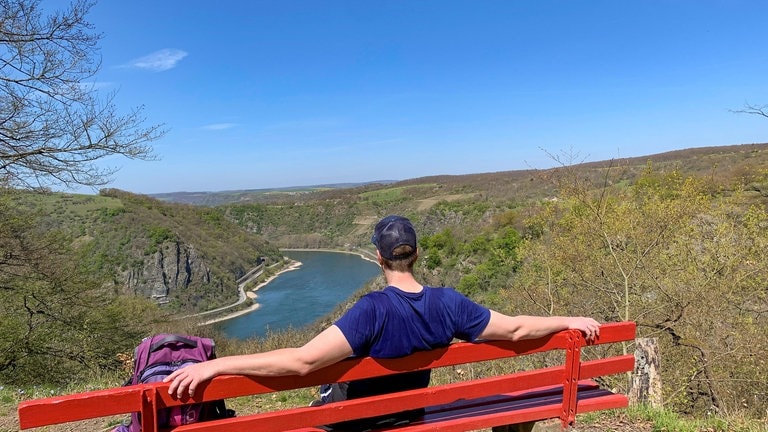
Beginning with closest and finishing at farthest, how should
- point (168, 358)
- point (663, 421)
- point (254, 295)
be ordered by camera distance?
point (168, 358), point (663, 421), point (254, 295)

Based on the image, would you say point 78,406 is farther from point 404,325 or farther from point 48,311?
point 48,311

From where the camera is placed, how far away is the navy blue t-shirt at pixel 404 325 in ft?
6.55

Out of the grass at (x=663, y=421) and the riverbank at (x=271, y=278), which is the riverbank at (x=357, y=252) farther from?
the grass at (x=663, y=421)

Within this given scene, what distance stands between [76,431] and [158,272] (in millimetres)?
62621

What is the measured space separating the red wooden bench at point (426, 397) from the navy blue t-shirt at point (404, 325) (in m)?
0.06

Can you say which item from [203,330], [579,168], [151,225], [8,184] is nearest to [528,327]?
[8,184]

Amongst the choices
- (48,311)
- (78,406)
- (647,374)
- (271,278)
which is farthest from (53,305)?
(271,278)

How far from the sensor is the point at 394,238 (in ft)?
7.03

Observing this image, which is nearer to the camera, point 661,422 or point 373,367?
point 373,367

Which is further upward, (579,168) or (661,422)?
(579,168)

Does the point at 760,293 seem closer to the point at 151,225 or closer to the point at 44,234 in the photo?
the point at 44,234

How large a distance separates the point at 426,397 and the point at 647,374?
3.13 metres

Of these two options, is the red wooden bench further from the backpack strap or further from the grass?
the grass

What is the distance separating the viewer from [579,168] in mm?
12195
